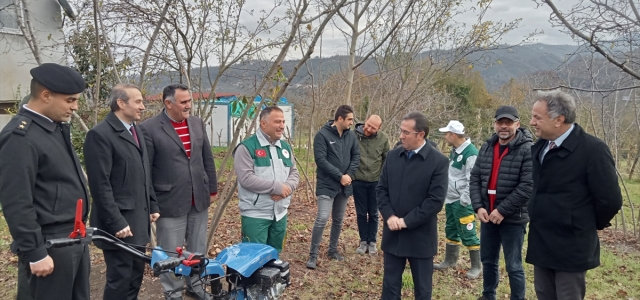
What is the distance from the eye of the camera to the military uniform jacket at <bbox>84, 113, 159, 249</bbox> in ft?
10.2

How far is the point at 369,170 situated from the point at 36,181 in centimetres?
373

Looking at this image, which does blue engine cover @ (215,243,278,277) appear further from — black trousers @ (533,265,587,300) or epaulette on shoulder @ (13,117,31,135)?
black trousers @ (533,265,587,300)

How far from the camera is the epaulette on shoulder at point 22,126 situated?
247cm

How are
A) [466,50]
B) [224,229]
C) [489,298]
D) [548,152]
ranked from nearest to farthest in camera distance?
[548,152], [489,298], [224,229], [466,50]

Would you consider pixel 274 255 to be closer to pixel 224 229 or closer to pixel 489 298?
pixel 489 298

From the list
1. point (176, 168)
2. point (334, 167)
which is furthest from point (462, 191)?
point (176, 168)

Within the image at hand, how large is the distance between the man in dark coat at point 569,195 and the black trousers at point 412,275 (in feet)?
2.56

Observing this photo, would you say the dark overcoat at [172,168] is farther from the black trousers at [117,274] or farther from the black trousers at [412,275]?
the black trousers at [412,275]

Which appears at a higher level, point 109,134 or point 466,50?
point 466,50

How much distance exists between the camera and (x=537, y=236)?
10.2 feet

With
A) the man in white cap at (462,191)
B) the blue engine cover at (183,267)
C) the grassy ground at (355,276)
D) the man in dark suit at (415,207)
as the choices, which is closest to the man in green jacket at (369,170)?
the grassy ground at (355,276)

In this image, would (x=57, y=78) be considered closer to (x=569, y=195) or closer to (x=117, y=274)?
(x=117, y=274)

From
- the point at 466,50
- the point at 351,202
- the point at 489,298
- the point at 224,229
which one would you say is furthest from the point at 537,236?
the point at 351,202

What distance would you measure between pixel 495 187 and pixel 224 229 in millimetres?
4321
